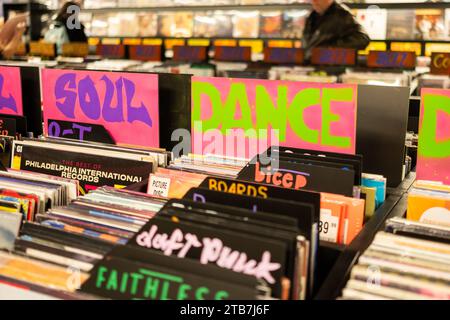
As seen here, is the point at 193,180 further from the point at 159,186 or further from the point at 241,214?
the point at 241,214

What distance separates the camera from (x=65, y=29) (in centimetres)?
479

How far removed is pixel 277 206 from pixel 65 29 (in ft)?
14.2

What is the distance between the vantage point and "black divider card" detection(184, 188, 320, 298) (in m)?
0.93

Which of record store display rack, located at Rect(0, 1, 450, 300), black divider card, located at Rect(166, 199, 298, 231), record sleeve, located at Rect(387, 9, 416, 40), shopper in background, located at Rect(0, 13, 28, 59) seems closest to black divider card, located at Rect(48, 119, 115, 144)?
record store display rack, located at Rect(0, 1, 450, 300)

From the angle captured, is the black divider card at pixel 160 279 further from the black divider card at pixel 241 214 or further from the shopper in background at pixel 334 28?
the shopper in background at pixel 334 28

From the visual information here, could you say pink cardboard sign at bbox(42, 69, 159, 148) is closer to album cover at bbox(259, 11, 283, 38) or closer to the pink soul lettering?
the pink soul lettering

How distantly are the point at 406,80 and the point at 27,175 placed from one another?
2.68 metres

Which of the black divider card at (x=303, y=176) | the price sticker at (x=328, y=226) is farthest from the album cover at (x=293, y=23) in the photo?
the price sticker at (x=328, y=226)

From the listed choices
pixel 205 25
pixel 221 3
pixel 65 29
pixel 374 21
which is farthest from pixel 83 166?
pixel 205 25

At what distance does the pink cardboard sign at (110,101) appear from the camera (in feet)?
5.33

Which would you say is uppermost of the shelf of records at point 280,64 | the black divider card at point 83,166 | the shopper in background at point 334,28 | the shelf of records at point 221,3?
the shelf of records at point 221,3

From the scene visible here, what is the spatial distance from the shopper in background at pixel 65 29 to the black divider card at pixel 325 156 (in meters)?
3.89
